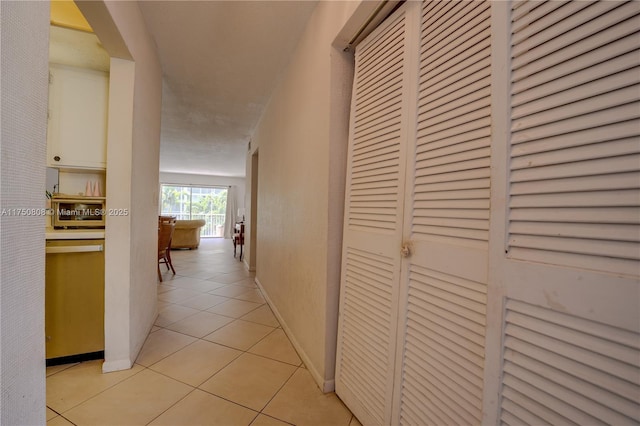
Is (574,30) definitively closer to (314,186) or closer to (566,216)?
(566,216)

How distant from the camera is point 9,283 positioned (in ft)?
2.05

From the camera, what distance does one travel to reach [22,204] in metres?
0.67

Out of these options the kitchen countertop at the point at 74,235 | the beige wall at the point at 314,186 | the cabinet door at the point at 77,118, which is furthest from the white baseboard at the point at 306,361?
the cabinet door at the point at 77,118

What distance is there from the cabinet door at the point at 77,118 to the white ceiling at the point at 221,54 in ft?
2.11

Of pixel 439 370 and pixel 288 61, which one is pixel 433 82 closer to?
pixel 439 370

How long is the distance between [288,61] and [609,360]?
269 cm

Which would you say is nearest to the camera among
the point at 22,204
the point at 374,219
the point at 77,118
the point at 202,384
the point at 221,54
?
the point at 22,204

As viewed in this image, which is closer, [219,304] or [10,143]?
[10,143]

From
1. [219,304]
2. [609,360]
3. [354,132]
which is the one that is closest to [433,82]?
[354,132]

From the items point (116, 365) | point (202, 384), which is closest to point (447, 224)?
point (202, 384)

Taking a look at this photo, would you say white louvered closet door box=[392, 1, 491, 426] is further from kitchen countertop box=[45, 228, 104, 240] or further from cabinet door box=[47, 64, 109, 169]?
cabinet door box=[47, 64, 109, 169]

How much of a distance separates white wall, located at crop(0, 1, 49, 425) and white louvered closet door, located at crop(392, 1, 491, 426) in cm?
116

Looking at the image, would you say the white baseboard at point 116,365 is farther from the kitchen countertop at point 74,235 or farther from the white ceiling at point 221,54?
the white ceiling at point 221,54

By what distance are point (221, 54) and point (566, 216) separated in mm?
2657
